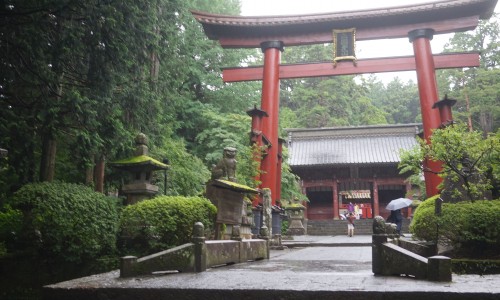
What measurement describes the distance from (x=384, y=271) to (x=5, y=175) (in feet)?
25.3

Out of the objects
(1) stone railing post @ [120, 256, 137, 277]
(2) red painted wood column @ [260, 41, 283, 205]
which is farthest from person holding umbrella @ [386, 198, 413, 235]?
(1) stone railing post @ [120, 256, 137, 277]

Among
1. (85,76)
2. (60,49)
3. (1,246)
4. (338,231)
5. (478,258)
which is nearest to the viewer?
(478,258)

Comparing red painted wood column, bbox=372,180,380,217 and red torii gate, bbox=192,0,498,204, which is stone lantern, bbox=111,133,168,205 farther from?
red painted wood column, bbox=372,180,380,217

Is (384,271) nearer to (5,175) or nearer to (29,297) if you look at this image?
(29,297)

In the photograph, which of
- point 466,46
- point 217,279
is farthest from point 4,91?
point 466,46

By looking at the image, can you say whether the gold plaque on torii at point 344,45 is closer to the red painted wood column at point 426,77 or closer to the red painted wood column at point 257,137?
the red painted wood column at point 426,77

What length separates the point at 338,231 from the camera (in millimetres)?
27891

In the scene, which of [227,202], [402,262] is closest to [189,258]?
[402,262]

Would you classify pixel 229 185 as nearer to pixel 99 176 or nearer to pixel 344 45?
pixel 99 176

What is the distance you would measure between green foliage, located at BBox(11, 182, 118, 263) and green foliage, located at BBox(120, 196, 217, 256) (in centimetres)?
59

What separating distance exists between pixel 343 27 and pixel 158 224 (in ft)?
39.0

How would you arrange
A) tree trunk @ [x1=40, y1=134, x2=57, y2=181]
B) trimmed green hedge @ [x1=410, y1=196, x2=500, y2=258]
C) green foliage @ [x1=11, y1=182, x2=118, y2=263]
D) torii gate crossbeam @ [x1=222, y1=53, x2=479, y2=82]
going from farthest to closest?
torii gate crossbeam @ [x1=222, y1=53, x2=479, y2=82]
tree trunk @ [x1=40, y1=134, x2=57, y2=181]
green foliage @ [x1=11, y1=182, x2=118, y2=263]
trimmed green hedge @ [x1=410, y1=196, x2=500, y2=258]

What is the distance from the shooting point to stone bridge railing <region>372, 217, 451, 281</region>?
168 inches

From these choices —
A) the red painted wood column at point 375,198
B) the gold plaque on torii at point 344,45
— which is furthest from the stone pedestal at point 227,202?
the red painted wood column at point 375,198
